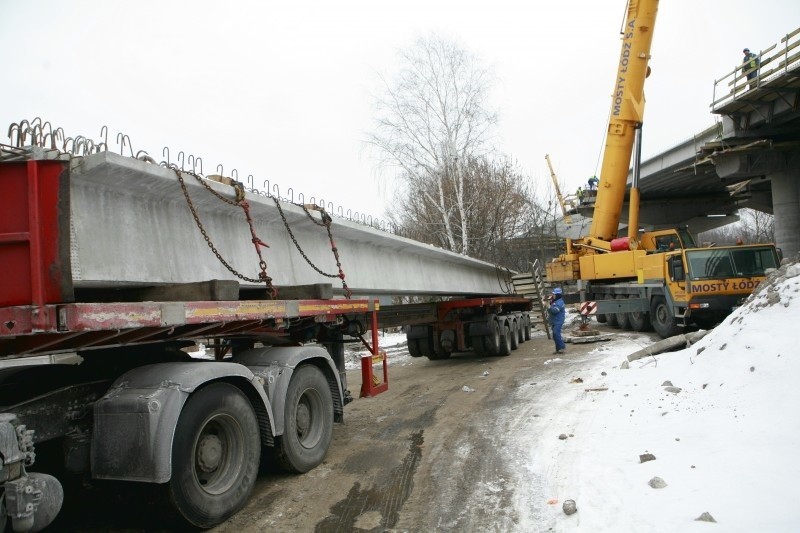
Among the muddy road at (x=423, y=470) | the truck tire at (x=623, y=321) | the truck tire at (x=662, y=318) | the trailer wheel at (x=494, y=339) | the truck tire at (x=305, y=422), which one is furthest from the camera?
the truck tire at (x=623, y=321)

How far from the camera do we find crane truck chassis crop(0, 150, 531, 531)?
3088 millimetres

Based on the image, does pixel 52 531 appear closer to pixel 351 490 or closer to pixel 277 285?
pixel 351 490

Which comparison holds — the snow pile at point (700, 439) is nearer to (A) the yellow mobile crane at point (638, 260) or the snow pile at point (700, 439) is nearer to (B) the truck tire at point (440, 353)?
(A) the yellow mobile crane at point (638, 260)

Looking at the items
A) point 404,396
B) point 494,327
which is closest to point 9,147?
point 404,396

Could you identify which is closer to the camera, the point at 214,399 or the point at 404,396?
the point at 214,399

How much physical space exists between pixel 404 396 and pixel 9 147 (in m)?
7.15

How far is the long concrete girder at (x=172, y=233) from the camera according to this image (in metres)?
3.94

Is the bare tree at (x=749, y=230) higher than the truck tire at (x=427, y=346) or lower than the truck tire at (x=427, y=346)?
higher

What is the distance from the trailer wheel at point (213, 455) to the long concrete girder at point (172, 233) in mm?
1146

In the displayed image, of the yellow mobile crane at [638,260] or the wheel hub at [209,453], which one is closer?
the wheel hub at [209,453]

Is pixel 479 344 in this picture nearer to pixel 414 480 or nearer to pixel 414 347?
pixel 414 347

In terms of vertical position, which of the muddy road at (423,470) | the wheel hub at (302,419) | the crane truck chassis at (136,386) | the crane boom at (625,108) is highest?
the crane boom at (625,108)

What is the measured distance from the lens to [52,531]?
4.13 metres

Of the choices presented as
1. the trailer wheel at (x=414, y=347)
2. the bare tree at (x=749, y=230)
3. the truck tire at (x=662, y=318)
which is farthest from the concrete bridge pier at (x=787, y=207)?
the bare tree at (x=749, y=230)
